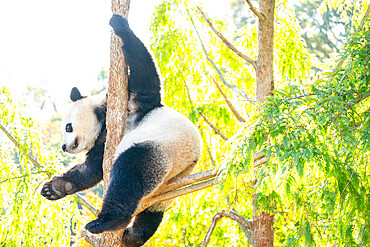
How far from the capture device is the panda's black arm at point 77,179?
414 centimetres

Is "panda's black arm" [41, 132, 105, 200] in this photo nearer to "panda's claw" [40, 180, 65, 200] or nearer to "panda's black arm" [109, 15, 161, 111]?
"panda's claw" [40, 180, 65, 200]

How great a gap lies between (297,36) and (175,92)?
167 centimetres

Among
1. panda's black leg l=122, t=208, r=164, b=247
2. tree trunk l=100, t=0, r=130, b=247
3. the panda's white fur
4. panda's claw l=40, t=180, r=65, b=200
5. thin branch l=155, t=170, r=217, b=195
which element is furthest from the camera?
the panda's white fur

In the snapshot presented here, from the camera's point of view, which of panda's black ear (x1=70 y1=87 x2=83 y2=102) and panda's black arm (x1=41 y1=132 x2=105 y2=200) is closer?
panda's black arm (x1=41 y1=132 x2=105 y2=200)

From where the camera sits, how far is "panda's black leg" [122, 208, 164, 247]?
388 cm

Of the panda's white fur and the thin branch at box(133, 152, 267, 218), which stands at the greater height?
the panda's white fur

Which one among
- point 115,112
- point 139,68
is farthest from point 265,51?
point 115,112

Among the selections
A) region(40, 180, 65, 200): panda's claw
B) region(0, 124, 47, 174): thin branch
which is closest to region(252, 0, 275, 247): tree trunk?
region(40, 180, 65, 200): panda's claw

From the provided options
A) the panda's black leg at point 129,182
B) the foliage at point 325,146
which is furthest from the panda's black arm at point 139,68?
the foliage at point 325,146

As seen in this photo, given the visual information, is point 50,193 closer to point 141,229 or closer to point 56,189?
point 56,189

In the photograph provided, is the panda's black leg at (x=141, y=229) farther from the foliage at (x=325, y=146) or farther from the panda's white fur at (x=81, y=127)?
the foliage at (x=325, y=146)

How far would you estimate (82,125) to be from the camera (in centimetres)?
438

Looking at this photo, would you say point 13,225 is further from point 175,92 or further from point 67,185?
point 175,92

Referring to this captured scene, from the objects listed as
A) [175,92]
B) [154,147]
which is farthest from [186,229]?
[154,147]
